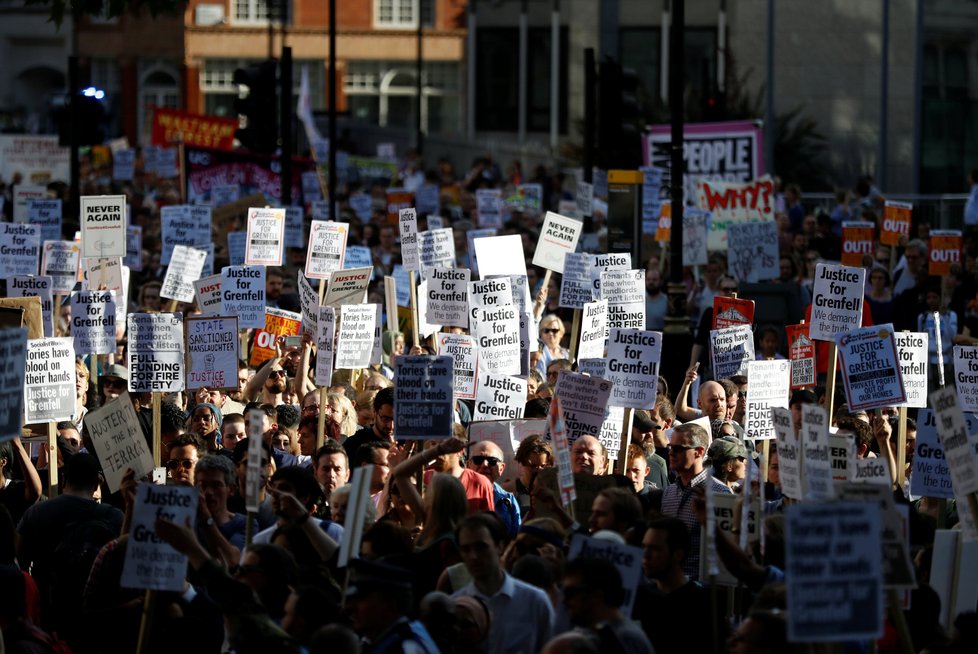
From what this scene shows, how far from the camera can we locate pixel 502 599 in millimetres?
7426

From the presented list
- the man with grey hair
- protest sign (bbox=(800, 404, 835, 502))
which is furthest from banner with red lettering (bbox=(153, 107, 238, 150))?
protest sign (bbox=(800, 404, 835, 502))

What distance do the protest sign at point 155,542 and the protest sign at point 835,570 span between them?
8.15 ft

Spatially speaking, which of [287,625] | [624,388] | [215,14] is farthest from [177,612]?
[215,14]

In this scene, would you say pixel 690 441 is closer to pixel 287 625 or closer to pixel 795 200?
pixel 287 625

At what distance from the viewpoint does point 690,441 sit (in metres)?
9.99

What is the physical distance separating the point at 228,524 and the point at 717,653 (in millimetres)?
2452

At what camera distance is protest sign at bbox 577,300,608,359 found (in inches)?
528

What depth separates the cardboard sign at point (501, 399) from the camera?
12.4m

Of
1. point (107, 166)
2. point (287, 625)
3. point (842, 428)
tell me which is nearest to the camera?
point (287, 625)

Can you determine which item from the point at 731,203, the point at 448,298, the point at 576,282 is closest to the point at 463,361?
the point at 448,298

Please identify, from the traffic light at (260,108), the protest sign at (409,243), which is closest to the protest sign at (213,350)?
the protest sign at (409,243)

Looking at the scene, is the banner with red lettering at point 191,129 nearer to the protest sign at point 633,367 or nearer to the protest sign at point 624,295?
the protest sign at point 624,295

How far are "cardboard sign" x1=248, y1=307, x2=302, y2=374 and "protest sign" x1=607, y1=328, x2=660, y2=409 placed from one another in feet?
14.7

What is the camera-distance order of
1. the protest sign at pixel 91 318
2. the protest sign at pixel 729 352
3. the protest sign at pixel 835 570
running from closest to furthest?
the protest sign at pixel 835 570
the protest sign at pixel 729 352
the protest sign at pixel 91 318
